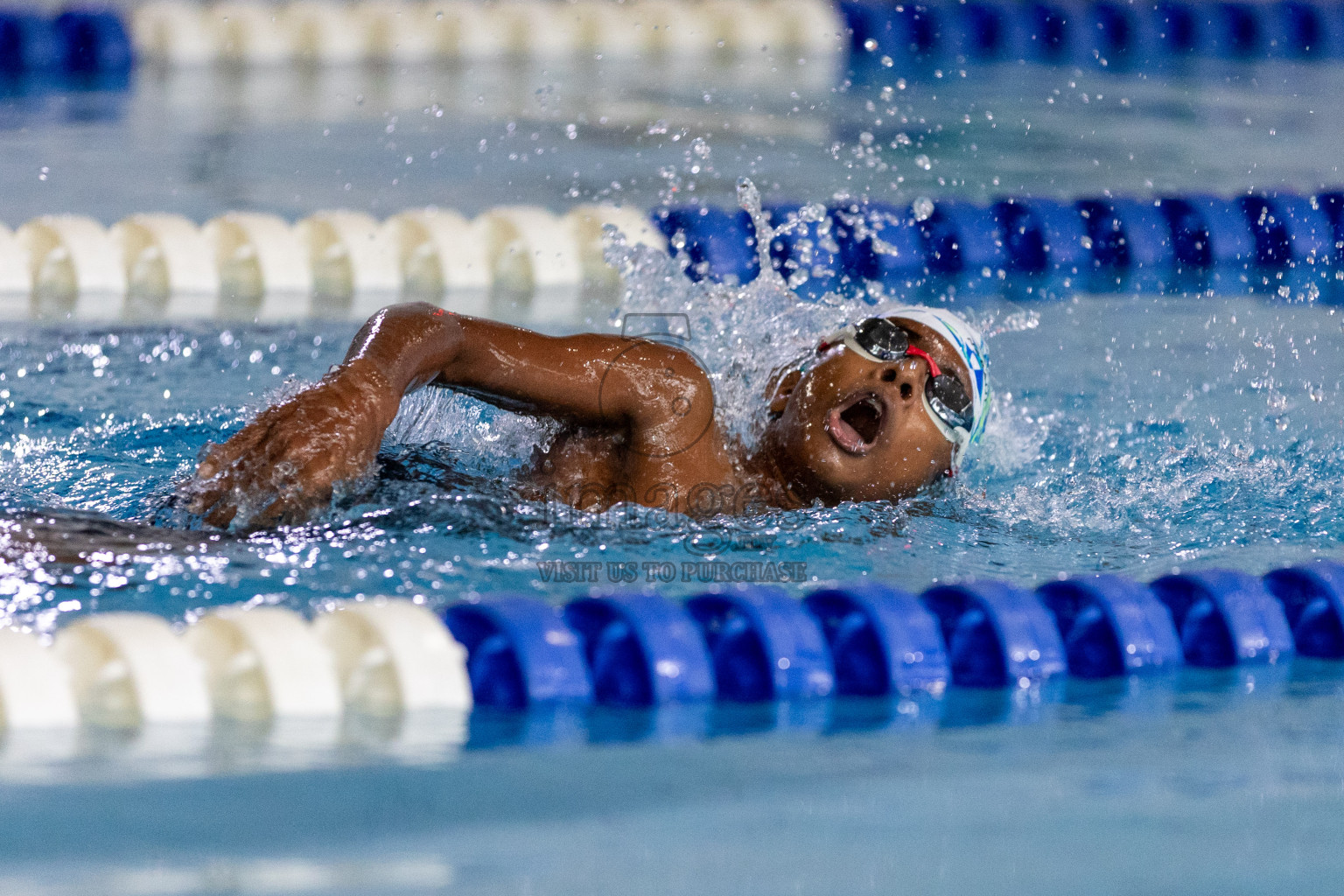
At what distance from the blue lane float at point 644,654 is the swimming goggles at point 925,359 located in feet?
2.30

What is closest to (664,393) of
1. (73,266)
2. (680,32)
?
(73,266)

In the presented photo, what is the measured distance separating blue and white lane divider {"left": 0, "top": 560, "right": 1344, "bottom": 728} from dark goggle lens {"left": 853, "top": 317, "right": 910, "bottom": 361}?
480 millimetres

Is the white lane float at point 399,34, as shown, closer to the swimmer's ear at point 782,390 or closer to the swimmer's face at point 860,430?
the swimmer's ear at point 782,390

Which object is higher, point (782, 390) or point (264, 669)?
point (782, 390)

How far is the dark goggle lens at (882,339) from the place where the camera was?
8.21 feet

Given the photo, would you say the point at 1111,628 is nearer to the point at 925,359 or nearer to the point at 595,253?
the point at 925,359

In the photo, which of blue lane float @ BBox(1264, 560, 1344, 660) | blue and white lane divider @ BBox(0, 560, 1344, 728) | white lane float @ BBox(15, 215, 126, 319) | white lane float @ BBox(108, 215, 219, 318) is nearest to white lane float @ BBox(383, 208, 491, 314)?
white lane float @ BBox(108, 215, 219, 318)

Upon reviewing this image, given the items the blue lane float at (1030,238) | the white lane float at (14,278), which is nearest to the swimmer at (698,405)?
the blue lane float at (1030,238)

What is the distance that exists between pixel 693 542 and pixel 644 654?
48 cm

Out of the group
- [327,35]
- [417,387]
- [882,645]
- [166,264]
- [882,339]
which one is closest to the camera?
[882,645]

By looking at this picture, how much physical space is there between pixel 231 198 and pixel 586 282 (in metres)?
1.10

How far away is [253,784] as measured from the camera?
162 centimetres

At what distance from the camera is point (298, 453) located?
6.49 feet

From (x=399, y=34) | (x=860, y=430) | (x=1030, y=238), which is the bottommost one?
(x=860, y=430)
